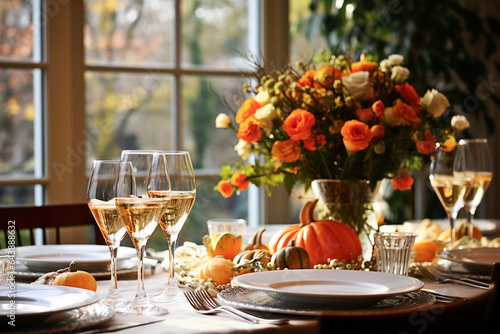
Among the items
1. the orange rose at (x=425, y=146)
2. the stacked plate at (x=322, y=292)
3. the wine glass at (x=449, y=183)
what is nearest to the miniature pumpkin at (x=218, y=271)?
the stacked plate at (x=322, y=292)

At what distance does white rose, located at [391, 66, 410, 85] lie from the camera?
1.31 m

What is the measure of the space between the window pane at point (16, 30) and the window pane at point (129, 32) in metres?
0.22

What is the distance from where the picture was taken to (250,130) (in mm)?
1348

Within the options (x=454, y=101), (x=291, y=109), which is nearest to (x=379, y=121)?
(x=291, y=109)

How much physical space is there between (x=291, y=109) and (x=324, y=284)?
19.9 inches

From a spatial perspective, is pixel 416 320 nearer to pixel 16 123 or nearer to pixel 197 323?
pixel 197 323

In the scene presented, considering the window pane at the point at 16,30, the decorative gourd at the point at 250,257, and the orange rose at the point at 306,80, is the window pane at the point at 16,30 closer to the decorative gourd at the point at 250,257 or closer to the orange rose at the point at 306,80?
the orange rose at the point at 306,80

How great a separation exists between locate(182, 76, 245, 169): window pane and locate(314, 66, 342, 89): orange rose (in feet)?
4.48

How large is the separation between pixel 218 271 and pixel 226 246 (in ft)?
0.57

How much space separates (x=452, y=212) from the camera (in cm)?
147

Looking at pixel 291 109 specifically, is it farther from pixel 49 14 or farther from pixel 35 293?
pixel 49 14

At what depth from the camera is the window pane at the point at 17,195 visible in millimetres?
2398

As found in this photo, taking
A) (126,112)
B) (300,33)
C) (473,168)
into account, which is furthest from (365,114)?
(300,33)

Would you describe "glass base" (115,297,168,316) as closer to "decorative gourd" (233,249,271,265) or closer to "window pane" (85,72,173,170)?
"decorative gourd" (233,249,271,265)
